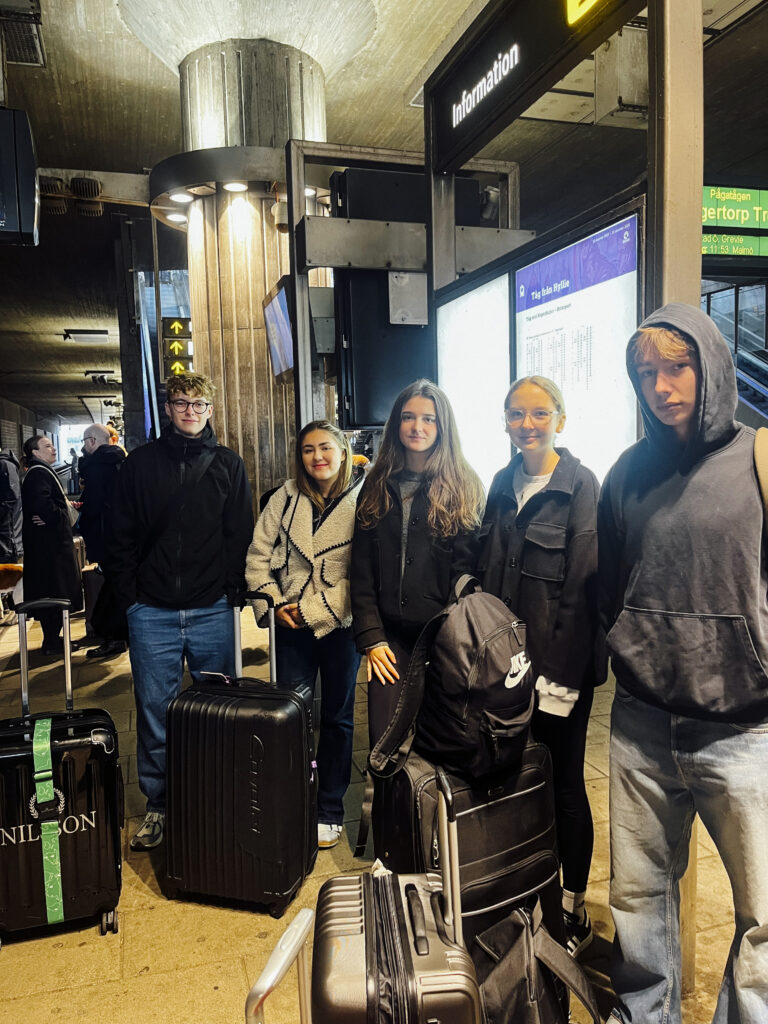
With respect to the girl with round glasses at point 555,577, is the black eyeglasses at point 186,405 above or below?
above

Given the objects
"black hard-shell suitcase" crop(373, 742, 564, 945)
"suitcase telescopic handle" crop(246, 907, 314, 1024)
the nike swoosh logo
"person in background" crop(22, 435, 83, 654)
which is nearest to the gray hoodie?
the nike swoosh logo

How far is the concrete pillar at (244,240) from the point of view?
25.1ft

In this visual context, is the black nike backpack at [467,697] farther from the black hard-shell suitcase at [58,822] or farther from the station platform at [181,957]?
the black hard-shell suitcase at [58,822]

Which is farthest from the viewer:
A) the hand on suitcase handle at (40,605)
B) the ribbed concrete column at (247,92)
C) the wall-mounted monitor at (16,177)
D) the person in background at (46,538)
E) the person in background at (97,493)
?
the ribbed concrete column at (247,92)

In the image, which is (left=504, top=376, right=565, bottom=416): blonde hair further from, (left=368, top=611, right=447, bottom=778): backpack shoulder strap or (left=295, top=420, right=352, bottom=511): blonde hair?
(left=295, top=420, right=352, bottom=511): blonde hair

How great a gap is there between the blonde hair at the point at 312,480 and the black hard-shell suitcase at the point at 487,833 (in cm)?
131

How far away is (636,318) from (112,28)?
26.7 feet

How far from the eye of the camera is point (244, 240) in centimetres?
766

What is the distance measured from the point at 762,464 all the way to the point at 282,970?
132 centimetres

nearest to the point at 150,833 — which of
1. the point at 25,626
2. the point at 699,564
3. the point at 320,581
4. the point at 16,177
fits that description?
the point at 25,626

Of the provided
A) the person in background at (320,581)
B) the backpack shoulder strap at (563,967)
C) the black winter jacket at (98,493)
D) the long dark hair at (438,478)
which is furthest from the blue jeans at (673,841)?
the black winter jacket at (98,493)

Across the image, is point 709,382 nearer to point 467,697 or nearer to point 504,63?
point 467,697

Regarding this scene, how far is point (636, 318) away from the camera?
7.27 feet

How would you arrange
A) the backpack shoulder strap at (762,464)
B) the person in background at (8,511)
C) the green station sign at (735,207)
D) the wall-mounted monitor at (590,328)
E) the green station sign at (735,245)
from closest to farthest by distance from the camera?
the backpack shoulder strap at (762,464)
the wall-mounted monitor at (590,328)
the green station sign at (735,207)
the green station sign at (735,245)
the person in background at (8,511)
